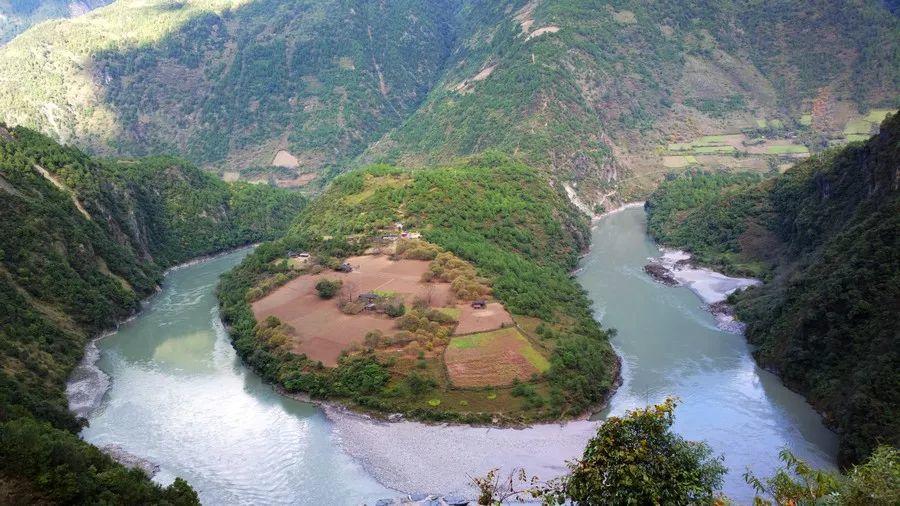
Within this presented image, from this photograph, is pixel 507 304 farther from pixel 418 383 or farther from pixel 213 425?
pixel 213 425

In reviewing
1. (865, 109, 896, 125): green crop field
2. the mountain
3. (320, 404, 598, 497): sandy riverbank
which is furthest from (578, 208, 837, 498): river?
(865, 109, 896, 125): green crop field

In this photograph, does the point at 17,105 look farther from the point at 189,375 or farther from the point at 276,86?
the point at 189,375

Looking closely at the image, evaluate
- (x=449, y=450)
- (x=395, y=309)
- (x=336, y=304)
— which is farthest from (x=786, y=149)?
(x=449, y=450)

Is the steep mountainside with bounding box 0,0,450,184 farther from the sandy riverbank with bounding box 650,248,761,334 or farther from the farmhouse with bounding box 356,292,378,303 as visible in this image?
the farmhouse with bounding box 356,292,378,303

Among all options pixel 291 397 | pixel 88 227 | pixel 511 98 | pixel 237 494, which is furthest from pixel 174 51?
pixel 237 494

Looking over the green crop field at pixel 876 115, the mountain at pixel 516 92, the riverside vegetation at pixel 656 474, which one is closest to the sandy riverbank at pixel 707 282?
the mountain at pixel 516 92

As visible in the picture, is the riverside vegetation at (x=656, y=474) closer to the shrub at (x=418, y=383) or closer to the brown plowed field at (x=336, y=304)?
the shrub at (x=418, y=383)
